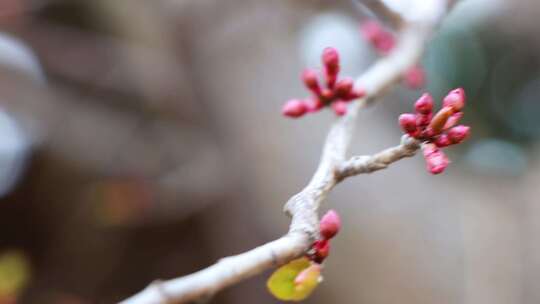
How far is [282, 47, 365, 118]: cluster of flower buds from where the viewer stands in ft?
2.12

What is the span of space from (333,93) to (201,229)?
1.89 m

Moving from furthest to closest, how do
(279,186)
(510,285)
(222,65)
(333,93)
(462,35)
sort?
(462,35) → (222,65) → (279,186) → (510,285) → (333,93)

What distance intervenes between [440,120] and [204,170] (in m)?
1.92

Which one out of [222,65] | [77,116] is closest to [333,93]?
[77,116]

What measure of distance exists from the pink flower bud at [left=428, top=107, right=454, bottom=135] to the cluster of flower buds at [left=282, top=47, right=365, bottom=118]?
0.65ft

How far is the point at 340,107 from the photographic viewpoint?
65cm

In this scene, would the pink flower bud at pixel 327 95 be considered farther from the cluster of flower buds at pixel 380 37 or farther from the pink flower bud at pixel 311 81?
the cluster of flower buds at pixel 380 37

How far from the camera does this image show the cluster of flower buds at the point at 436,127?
45 centimetres

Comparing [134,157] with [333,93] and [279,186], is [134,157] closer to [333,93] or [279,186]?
[279,186]

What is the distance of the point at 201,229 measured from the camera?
246 cm

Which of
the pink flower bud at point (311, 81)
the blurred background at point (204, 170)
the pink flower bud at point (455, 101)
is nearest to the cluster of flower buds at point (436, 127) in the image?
the pink flower bud at point (455, 101)

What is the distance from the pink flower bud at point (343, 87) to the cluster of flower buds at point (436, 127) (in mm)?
199

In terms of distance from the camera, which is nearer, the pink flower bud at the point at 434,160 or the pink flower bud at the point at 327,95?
the pink flower bud at the point at 434,160

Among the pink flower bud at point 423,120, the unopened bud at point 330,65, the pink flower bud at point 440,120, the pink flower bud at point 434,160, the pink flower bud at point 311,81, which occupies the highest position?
the pink flower bud at point 311,81
